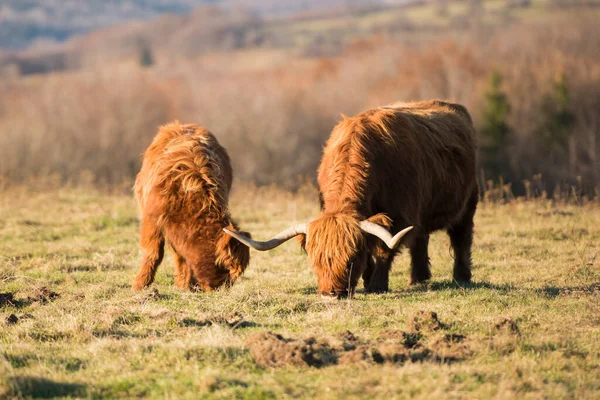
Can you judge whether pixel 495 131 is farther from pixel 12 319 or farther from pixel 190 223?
pixel 12 319

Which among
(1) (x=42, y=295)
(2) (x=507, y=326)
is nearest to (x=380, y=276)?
(2) (x=507, y=326)

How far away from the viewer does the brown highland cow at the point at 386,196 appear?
7422mm

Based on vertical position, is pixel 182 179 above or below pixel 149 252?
above

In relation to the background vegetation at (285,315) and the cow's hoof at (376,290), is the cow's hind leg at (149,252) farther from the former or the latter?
the cow's hoof at (376,290)

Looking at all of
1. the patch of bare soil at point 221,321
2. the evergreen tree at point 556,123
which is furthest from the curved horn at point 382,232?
the evergreen tree at point 556,123

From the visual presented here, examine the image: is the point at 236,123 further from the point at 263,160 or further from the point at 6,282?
the point at 6,282

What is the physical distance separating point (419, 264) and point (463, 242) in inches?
32.4

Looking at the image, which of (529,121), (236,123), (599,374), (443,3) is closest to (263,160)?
(236,123)

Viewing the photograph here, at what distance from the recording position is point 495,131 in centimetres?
4588

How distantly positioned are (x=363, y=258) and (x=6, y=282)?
13.6 feet

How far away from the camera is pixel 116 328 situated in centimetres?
637

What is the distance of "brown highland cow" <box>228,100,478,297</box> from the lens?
7.42 metres

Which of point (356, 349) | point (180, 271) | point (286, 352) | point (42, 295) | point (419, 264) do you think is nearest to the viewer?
point (286, 352)

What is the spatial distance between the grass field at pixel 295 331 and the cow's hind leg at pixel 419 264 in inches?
7.7
